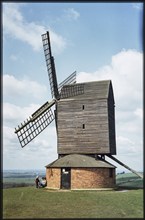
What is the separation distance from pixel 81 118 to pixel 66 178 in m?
5.75

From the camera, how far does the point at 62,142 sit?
96.6ft

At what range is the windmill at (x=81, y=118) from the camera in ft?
92.1

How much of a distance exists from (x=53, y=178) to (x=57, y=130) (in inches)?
191

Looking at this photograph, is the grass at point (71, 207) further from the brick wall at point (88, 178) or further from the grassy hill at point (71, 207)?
the brick wall at point (88, 178)

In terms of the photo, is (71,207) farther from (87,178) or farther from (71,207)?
(87,178)

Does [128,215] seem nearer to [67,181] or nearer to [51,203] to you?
[51,203]

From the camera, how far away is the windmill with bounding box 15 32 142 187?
28.1 m

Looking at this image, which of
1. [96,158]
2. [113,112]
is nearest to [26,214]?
[96,158]

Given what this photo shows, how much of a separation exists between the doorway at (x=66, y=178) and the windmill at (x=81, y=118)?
251 centimetres

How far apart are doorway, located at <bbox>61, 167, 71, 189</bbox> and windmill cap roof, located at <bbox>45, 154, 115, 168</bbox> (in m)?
0.55

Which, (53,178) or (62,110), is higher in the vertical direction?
(62,110)

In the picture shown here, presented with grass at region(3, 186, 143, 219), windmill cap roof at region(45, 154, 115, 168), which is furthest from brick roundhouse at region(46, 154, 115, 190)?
grass at region(3, 186, 143, 219)

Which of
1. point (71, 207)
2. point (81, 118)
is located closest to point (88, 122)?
point (81, 118)

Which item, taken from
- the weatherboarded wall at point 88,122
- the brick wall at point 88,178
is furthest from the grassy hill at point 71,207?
the weatherboarded wall at point 88,122
